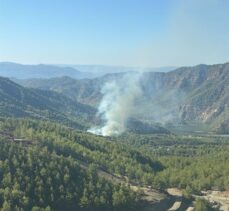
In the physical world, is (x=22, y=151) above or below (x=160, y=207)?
above

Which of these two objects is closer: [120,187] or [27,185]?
[27,185]

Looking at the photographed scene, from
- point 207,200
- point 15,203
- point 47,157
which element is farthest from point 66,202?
point 207,200

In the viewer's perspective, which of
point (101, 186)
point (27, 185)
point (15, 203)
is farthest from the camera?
point (101, 186)

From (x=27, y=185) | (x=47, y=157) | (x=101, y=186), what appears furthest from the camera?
(x=47, y=157)

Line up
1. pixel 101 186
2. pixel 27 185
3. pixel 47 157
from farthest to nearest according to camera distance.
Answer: pixel 47 157 → pixel 101 186 → pixel 27 185

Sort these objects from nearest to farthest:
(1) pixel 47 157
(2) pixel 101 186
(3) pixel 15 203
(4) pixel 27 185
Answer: (3) pixel 15 203 < (4) pixel 27 185 < (2) pixel 101 186 < (1) pixel 47 157

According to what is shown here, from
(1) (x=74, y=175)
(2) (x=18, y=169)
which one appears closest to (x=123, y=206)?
(1) (x=74, y=175)

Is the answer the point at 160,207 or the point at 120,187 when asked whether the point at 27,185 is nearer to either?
the point at 120,187

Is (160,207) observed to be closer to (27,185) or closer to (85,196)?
(85,196)

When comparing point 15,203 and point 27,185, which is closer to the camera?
point 15,203
